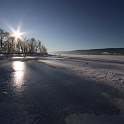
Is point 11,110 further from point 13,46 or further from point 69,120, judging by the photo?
point 13,46

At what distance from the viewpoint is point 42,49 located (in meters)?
91.7

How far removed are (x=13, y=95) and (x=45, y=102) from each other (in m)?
1.55

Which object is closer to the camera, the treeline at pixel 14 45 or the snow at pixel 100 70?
the snow at pixel 100 70

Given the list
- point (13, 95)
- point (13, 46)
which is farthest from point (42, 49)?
point (13, 95)

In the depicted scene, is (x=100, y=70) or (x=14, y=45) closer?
(x=100, y=70)

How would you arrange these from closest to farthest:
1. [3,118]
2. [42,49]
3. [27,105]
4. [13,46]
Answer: [3,118], [27,105], [13,46], [42,49]

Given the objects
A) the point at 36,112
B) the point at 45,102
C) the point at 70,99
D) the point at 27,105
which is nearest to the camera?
the point at 36,112

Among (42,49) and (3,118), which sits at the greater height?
(42,49)

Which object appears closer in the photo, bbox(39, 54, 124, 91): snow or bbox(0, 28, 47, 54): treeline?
bbox(39, 54, 124, 91): snow

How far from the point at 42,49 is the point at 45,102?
299 ft

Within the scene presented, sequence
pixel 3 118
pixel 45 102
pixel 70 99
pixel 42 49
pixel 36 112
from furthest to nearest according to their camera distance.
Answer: pixel 42 49
pixel 70 99
pixel 45 102
pixel 36 112
pixel 3 118

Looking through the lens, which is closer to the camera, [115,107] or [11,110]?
[11,110]

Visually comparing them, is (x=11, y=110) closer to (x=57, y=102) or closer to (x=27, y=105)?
(x=27, y=105)

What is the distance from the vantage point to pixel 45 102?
3.49m
